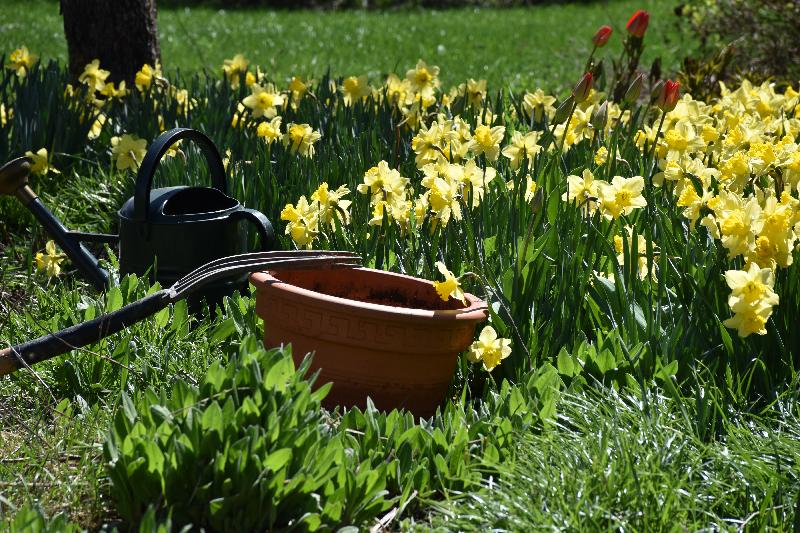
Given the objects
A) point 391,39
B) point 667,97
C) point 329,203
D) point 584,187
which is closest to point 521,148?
point 584,187

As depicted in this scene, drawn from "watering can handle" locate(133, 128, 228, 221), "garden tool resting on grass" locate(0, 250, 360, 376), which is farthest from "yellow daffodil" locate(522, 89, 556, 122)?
"garden tool resting on grass" locate(0, 250, 360, 376)

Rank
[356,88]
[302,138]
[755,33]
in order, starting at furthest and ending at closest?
[755,33]
[356,88]
[302,138]

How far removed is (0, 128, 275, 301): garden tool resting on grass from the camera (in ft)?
8.44

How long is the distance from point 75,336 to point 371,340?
617 millimetres

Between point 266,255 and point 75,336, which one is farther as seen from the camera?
point 266,255

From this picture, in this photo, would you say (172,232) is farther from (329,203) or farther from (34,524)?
(34,524)

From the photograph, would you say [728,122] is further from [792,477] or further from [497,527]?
[497,527]

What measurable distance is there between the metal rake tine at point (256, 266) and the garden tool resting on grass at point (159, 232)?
1.16 ft

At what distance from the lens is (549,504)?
174cm

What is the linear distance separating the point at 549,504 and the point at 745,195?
138 centimetres

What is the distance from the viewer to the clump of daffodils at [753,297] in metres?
1.85

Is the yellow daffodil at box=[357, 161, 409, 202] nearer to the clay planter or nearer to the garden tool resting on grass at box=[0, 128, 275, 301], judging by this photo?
the garden tool resting on grass at box=[0, 128, 275, 301]

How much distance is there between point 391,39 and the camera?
11172 mm

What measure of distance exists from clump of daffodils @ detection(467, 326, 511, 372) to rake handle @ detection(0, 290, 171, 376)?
686 millimetres
